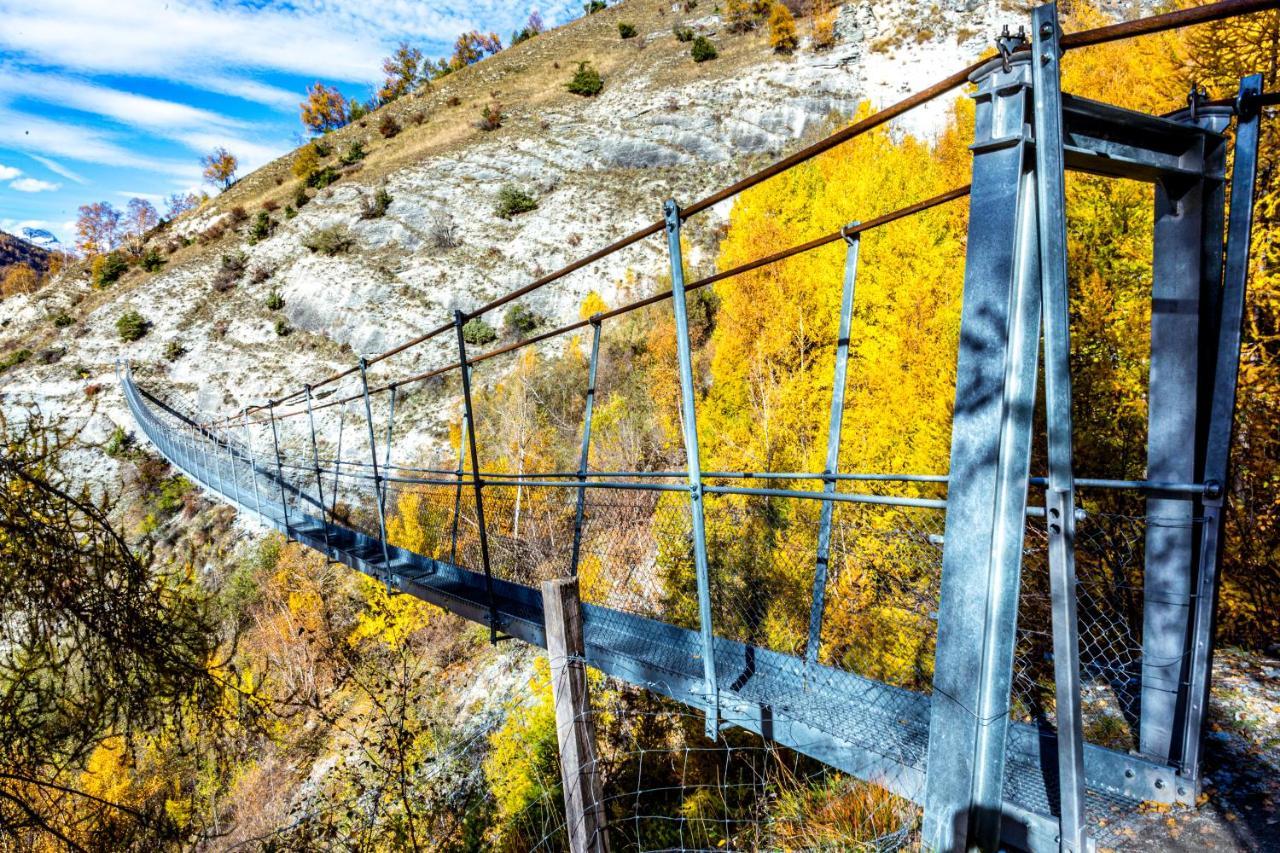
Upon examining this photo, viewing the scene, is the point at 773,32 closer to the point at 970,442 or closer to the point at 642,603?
the point at 642,603

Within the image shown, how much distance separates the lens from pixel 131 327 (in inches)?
914

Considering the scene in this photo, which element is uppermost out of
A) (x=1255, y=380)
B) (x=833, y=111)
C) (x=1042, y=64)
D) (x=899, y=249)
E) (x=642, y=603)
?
(x=833, y=111)

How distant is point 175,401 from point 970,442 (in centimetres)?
2549

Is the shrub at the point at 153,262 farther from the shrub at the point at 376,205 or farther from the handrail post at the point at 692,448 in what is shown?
the handrail post at the point at 692,448

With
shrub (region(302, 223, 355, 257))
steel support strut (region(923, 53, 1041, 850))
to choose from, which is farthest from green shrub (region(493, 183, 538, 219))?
steel support strut (region(923, 53, 1041, 850))

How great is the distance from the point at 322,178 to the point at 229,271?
676cm

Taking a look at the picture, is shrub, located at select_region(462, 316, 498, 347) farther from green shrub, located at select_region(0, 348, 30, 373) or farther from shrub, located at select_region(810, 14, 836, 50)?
shrub, located at select_region(810, 14, 836, 50)

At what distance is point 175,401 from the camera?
20875mm

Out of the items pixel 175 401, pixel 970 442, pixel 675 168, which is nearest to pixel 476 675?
pixel 970 442

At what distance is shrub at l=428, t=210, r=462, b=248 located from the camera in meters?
24.6

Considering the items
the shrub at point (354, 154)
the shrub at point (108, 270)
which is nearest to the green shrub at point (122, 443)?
the shrub at point (108, 270)

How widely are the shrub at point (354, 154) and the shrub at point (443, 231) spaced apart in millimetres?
8781

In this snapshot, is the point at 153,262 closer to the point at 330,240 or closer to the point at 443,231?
the point at 330,240

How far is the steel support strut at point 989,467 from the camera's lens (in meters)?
0.94
